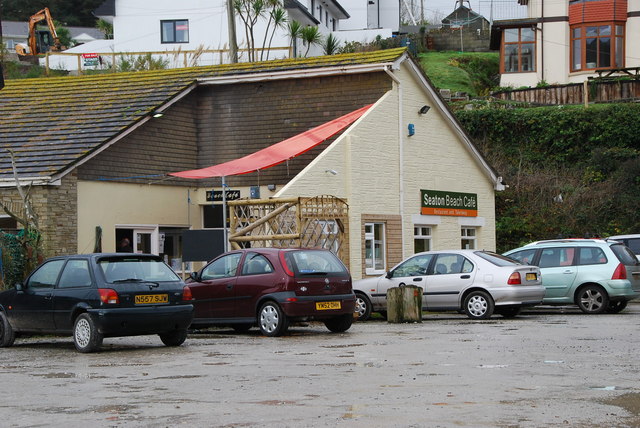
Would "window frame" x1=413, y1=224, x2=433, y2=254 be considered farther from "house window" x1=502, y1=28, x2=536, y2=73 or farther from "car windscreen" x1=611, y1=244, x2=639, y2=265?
"house window" x1=502, y1=28, x2=536, y2=73

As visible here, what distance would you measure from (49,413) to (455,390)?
391 centimetres

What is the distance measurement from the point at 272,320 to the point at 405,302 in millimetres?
3934

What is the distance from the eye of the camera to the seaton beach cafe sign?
29.3m

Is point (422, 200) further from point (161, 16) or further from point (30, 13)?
point (30, 13)

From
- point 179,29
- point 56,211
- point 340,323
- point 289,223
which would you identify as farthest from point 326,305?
point 179,29

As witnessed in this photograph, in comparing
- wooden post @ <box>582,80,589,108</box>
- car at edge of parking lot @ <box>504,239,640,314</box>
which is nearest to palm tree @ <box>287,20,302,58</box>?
wooden post @ <box>582,80,589,108</box>

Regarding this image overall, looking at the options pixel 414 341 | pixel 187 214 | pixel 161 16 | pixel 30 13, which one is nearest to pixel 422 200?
pixel 187 214

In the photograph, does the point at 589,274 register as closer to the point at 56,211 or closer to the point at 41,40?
the point at 56,211

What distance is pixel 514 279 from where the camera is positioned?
67.7 feet

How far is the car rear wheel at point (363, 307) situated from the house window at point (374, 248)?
4.92 meters

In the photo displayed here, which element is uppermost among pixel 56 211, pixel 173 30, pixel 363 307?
pixel 173 30

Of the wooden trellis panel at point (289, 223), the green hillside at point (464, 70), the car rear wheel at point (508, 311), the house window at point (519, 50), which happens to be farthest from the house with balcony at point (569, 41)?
the car rear wheel at point (508, 311)

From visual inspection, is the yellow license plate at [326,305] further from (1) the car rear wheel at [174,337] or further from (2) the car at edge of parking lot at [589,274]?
(2) the car at edge of parking lot at [589,274]

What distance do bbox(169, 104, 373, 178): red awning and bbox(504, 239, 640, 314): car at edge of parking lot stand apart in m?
6.01
